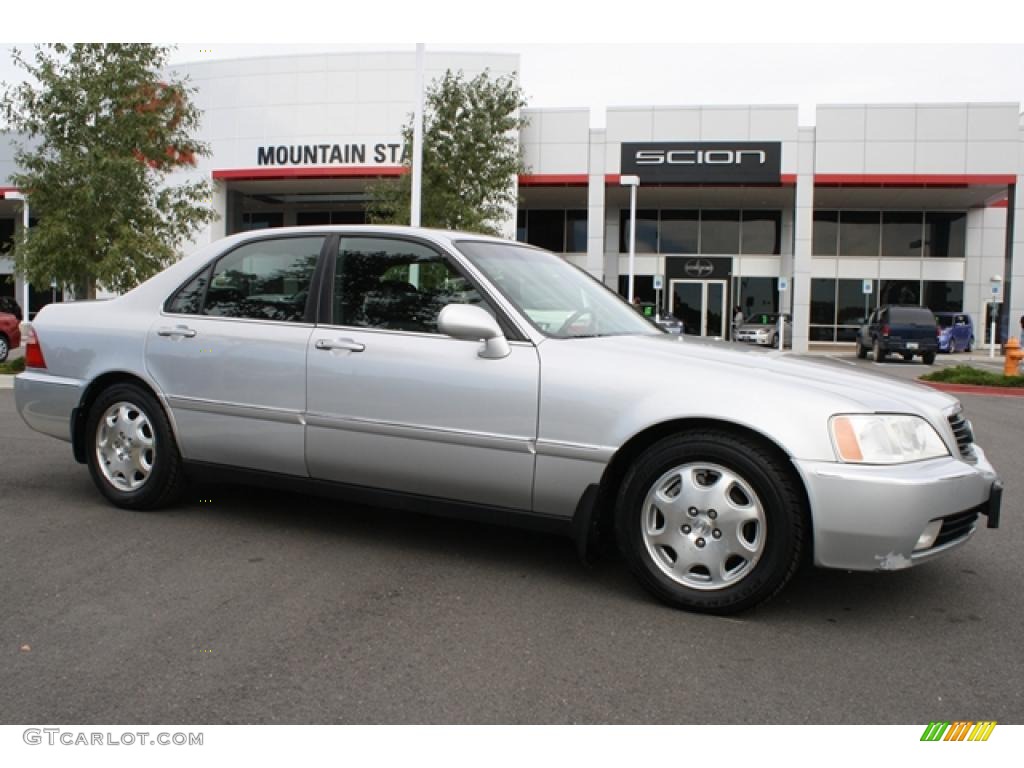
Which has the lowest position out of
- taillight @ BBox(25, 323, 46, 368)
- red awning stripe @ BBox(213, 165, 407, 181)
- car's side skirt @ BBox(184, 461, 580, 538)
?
car's side skirt @ BBox(184, 461, 580, 538)

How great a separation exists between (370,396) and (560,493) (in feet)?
3.41

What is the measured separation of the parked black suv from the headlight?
2421 cm

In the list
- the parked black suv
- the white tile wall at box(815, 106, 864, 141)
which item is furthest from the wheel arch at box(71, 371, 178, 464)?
the white tile wall at box(815, 106, 864, 141)

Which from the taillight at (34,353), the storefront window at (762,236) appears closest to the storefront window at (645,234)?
the storefront window at (762,236)

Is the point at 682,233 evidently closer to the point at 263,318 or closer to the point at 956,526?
the point at 263,318

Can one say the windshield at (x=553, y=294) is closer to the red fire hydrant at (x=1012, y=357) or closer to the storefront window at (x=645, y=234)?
the red fire hydrant at (x=1012, y=357)

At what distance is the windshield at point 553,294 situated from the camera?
4230 millimetres

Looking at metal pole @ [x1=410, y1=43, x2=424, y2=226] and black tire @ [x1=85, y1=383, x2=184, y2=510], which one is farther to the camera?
metal pole @ [x1=410, y1=43, x2=424, y2=226]

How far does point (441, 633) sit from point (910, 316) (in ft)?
84.6

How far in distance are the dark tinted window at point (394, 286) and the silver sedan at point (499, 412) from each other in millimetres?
11

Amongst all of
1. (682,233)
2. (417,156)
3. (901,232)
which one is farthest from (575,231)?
(417,156)

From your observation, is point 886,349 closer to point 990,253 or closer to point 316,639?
point 990,253

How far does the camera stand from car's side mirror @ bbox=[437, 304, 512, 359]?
391 cm

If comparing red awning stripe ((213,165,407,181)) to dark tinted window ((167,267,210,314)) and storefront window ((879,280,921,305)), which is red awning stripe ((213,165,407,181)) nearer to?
storefront window ((879,280,921,305))
